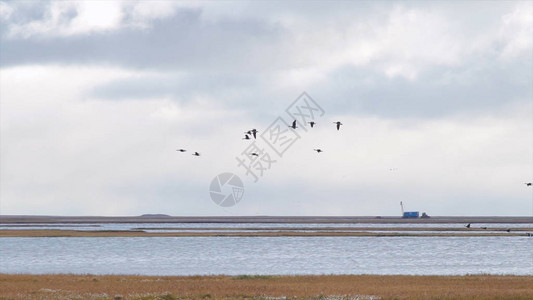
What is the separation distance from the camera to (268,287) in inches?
1908

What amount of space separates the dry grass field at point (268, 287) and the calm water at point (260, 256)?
1179cm

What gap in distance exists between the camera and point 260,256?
88.4 metres

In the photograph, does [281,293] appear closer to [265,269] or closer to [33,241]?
[265,269]

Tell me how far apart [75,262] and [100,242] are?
3838 cm

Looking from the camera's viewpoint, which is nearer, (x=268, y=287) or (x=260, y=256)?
(x=268, y=287)

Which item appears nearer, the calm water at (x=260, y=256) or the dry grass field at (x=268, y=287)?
the dry grass field at (x=268, y=287)

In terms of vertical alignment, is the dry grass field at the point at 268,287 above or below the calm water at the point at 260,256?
below

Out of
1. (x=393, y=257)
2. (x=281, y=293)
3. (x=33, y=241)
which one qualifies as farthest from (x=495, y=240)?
(x=281, y=293)

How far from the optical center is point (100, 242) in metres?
117

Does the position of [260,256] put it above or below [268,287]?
above

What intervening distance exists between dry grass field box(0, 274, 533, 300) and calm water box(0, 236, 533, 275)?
11786 millimetres

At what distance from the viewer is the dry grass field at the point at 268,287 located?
4191 centimetres

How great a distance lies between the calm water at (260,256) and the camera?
70.4 m

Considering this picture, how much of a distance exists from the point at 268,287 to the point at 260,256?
131ft
